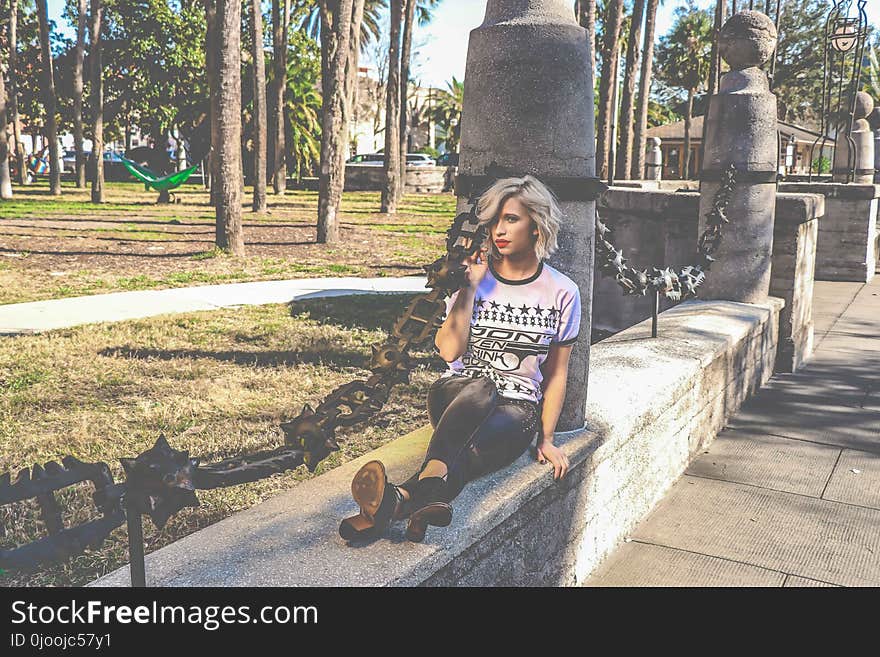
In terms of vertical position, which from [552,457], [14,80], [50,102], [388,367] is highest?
[14,80]

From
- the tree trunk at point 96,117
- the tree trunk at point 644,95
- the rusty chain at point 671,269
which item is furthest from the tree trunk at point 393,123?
the rusty chain at point 671,269

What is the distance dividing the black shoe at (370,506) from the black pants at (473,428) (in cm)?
13

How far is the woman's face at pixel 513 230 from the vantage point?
2.89 meters

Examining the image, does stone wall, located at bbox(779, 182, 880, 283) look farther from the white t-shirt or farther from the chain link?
the chain link

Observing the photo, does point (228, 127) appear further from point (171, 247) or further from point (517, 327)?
point (517, 327)

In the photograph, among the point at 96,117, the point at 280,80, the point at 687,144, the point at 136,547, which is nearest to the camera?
the point at 136,547

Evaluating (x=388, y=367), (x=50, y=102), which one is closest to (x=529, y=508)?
(x=388, y=367)

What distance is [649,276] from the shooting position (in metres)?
4.84

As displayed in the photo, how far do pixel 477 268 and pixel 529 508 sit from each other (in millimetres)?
852

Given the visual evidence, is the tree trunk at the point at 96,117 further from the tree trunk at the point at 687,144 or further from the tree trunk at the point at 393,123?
the tree trunk at the point at 687,144

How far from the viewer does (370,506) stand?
2512 millimetres

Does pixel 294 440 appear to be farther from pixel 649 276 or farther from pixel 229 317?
pixel 229 317
